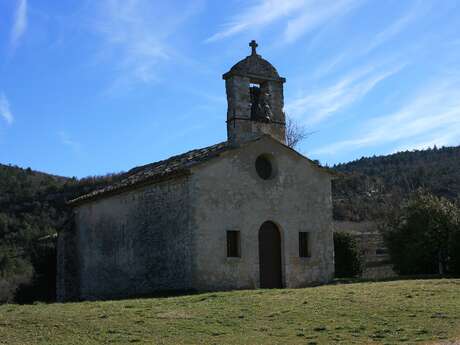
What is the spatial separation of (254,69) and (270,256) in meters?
6.24

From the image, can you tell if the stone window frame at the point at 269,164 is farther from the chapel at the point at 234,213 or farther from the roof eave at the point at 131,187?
the roof eave at the point at 131,187

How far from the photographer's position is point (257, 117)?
21047 millimetres

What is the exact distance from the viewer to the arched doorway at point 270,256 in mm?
20406

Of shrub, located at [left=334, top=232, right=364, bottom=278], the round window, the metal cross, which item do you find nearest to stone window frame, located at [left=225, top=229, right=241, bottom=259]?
the round window

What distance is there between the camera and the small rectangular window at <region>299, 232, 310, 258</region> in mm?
21703

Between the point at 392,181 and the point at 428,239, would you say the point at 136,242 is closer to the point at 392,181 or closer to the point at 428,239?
the point at 428,239

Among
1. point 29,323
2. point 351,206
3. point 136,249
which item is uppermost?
point 351,206

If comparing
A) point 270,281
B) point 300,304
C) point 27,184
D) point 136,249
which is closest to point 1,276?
point 27,184

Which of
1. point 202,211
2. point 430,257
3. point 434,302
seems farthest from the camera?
point 430,257

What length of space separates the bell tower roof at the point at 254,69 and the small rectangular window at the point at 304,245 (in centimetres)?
536

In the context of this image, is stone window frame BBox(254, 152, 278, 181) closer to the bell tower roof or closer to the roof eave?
the bell tower roof

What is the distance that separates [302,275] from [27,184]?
3476cm

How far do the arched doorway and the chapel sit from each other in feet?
0.11

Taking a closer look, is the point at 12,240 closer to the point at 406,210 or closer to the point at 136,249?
the point at 136,249
